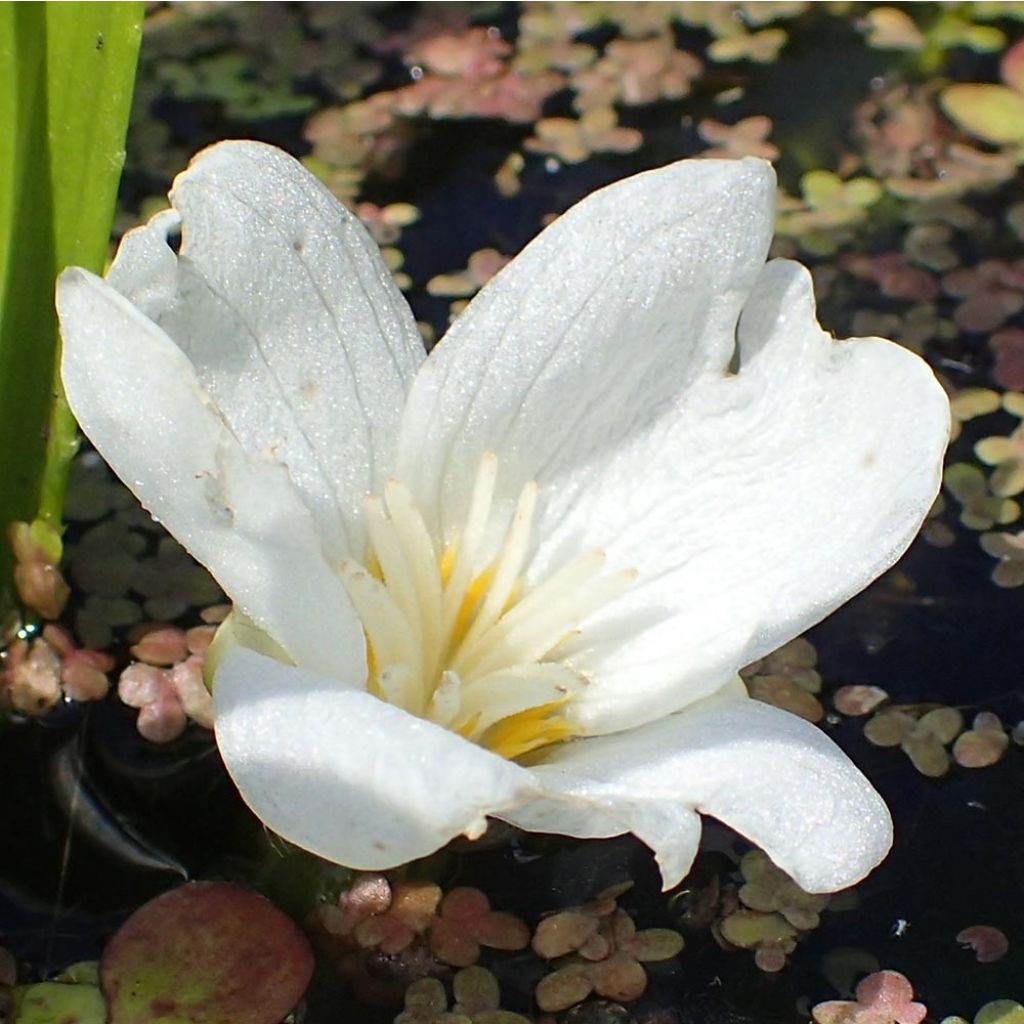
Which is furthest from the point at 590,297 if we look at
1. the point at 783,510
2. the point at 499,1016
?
the point at 499,1016

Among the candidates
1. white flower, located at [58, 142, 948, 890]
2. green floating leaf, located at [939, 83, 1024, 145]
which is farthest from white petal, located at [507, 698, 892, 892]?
green floating leaf, located at [939, 83, 1024, 145]

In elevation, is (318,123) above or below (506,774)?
below

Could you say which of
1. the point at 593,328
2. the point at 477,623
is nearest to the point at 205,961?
the point at 477,623

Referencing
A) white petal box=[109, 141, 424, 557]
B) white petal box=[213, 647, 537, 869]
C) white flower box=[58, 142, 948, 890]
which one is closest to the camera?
white petal box=[213, 647, 537, 869]

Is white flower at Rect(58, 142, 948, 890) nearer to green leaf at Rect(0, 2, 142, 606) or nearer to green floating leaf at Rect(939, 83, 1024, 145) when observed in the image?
green leaf at Rect(0, 2, 142, 606)

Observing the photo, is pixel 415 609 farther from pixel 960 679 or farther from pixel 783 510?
pixel 960 679

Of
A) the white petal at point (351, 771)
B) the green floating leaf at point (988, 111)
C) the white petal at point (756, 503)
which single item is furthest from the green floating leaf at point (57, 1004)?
the green floating leaf at point (988, 111)

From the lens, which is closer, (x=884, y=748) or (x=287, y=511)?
(x=287, y=511)

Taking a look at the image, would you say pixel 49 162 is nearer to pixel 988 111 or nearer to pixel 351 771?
pixel 351 771
